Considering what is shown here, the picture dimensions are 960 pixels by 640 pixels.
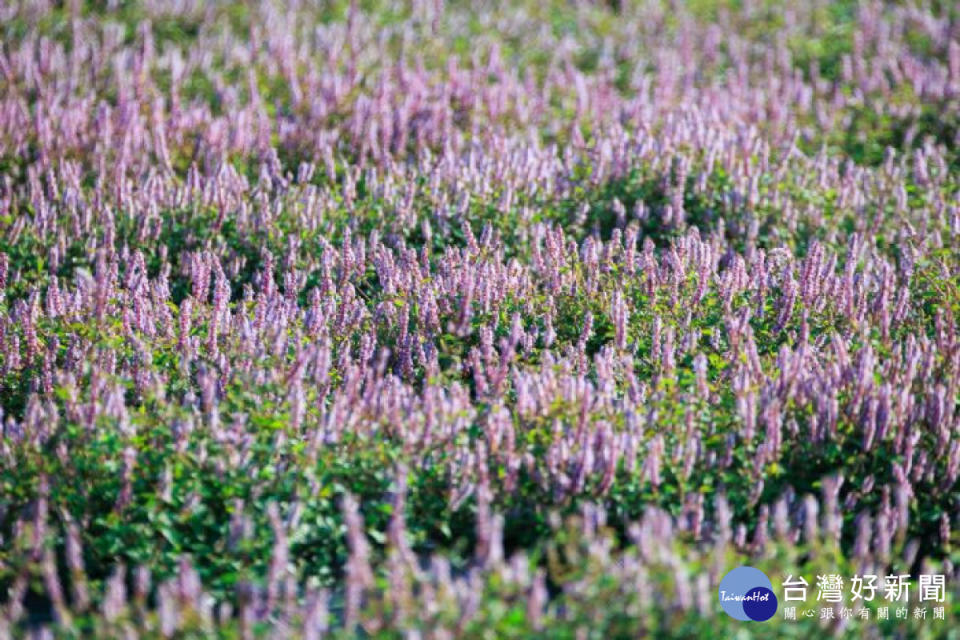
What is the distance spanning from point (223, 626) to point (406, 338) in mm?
2176

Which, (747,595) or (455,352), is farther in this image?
(455,352)

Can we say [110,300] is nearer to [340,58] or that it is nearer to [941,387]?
[941,387]

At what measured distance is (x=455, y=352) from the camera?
5.34 meters

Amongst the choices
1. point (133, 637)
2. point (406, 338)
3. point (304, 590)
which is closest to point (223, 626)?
point (133, 637)

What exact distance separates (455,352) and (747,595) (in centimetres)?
201

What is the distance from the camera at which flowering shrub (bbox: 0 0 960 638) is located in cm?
374

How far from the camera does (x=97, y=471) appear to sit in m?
Answer: 4.42

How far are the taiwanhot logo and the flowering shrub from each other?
68 mm

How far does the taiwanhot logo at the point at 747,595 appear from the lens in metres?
3.63

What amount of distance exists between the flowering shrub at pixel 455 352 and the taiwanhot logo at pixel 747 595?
0.07 metres

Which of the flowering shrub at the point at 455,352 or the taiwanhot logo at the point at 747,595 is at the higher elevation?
the flowering shrub at the point at 455,352

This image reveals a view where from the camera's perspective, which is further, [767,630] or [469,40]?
[469,40]

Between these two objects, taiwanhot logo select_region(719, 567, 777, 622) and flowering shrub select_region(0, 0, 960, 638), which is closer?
taiwanhot logo select_region(719, 567, 777, 622)

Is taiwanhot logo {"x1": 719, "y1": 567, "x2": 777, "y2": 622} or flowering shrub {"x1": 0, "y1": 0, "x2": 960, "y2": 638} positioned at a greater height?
flowering shrub {"x1": 0, "y1": 0, "x2": 960, "y2": 638}
